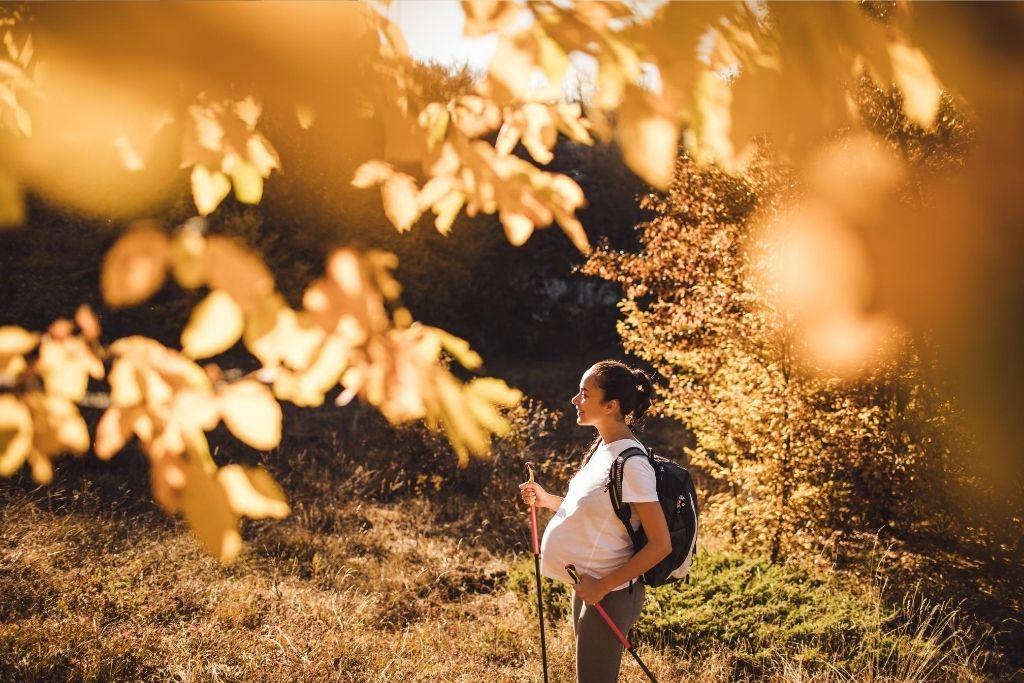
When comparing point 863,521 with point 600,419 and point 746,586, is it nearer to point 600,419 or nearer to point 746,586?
point 746,586

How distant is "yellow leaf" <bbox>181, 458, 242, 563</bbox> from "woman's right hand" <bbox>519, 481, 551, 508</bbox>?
131 cm

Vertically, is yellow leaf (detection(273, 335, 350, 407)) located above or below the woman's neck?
above

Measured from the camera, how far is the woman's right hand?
2756 mm

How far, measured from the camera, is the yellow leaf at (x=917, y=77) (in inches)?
51.1

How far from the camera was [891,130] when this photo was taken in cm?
490

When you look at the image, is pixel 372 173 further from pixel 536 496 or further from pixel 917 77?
pixel 536 496

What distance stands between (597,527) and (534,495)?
55 centimetres

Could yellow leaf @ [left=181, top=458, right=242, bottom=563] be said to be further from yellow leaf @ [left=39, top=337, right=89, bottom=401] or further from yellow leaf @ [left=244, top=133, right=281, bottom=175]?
yellow leaf @ [left=244, top=133, right=281, bottom=175]

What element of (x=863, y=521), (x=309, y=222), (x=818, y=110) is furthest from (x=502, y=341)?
(x=818, y=110)

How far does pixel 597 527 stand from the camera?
2.27 meters

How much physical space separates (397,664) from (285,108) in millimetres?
3421

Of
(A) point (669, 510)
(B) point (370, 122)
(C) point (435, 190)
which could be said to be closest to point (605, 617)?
(A) point (669, 510)

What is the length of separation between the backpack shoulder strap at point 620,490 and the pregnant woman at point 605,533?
2 centimetres

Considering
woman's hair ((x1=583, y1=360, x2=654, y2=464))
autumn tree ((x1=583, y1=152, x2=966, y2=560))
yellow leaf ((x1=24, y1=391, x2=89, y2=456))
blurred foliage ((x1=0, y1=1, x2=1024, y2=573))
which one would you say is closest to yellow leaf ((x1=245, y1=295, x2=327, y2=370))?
blurred foliage ((x1=0, y1=1, x2=1024, y2=573))
